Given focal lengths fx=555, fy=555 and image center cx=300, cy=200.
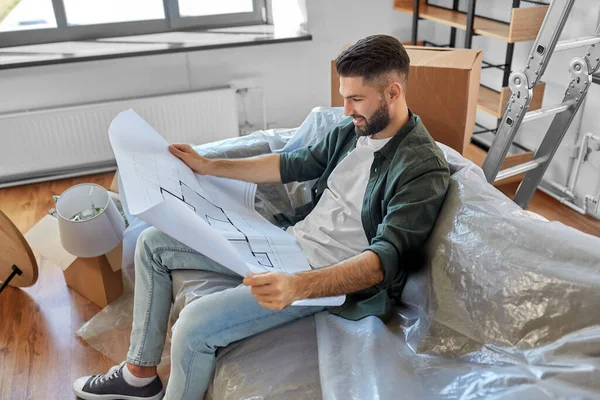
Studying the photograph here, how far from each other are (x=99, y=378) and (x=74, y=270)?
1.82 feet

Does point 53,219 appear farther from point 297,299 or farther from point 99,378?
point 297,299

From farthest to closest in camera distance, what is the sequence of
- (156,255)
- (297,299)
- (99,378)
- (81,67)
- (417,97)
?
(81,67) < (417,97) < (99,378) < (156,255) < (297,299)

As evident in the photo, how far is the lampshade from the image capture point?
1.74 m

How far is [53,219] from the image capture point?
2.12 metres

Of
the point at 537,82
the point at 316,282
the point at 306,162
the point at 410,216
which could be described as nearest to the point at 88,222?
the point at 306,162

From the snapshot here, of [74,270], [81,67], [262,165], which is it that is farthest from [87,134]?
[262,165]

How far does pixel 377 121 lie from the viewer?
50.7 inches

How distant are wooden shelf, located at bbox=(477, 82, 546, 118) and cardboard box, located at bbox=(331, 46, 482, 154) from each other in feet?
2.44

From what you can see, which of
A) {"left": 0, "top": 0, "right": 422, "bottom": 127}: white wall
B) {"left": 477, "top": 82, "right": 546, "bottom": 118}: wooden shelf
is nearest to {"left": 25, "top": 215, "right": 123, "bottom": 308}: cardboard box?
{"left": 0, "top": 0, "right": 422, "bottom": 127}: white wall

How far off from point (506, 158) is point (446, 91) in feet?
3.11

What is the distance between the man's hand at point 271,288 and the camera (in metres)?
1.03

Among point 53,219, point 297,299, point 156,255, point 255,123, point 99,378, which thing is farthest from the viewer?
point 255,123

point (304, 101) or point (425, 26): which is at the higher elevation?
point (425, 26)

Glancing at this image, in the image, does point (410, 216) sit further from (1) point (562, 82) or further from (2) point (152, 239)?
(1) point (562, 82)
